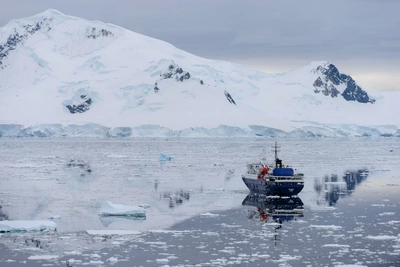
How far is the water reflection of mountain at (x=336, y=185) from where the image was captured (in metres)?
33.9

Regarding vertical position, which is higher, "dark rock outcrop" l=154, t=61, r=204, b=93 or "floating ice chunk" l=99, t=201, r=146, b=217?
"dark rock outcrop" l=154, t=61, r=204, b=93

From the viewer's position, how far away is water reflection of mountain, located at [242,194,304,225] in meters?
27.5

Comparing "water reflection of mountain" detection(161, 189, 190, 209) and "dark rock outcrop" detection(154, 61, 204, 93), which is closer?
"water reflection of mountain" detection(161, 189, 190, 209)

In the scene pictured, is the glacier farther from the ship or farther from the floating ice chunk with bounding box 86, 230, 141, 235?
the floating ice chunk with bounding box 86, 230, 141, 235

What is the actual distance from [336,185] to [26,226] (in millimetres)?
21442

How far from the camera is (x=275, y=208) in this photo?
3023 cm

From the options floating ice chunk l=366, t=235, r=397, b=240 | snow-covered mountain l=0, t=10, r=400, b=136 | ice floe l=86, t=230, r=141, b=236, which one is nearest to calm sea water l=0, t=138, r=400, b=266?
floating ice chunk l=366, t=235, r=397, b=240

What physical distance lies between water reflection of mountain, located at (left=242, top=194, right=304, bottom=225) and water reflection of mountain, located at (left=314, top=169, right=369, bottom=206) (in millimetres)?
1519

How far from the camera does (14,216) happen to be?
88.8ft

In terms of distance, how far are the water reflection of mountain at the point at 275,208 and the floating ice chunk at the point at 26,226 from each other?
7697mm

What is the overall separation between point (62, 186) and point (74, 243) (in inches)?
713

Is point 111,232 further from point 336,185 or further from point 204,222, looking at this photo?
point 336,185

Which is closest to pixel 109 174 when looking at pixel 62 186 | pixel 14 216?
pixel 62 186

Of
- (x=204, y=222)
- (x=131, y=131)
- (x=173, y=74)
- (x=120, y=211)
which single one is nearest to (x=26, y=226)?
(x=120, y=211)
